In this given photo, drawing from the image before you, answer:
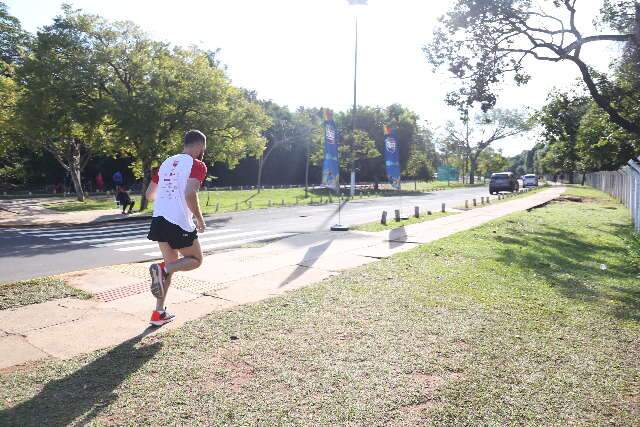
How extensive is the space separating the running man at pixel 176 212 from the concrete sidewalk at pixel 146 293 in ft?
1.74

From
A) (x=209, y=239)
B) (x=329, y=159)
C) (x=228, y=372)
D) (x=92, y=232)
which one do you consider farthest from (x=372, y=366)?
(x=92, y=232)

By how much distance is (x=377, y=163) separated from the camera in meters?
46.8

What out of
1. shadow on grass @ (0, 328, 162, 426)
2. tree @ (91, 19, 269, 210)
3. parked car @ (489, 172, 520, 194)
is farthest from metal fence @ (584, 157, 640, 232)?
tree @ (91, 19, 269, 210)

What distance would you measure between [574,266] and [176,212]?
6989 millimetres

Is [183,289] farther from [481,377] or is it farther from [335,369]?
[481,377]

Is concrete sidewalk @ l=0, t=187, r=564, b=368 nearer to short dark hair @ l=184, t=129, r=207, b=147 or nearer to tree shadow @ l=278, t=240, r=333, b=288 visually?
tree shadow @ l=278, t=240, r=333, b=288

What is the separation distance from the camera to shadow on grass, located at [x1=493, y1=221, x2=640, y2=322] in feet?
18.6

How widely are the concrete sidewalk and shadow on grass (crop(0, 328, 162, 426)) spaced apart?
1.41ft

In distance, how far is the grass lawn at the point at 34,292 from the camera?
520cm

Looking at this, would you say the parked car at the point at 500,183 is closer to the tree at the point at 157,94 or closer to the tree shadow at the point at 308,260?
the tree at the point at 157,94

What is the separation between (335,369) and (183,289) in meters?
3.14

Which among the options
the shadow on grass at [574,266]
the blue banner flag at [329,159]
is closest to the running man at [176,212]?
the shadow on grass at [574,266]

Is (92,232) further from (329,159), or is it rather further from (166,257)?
(166,257)

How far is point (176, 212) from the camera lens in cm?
432
